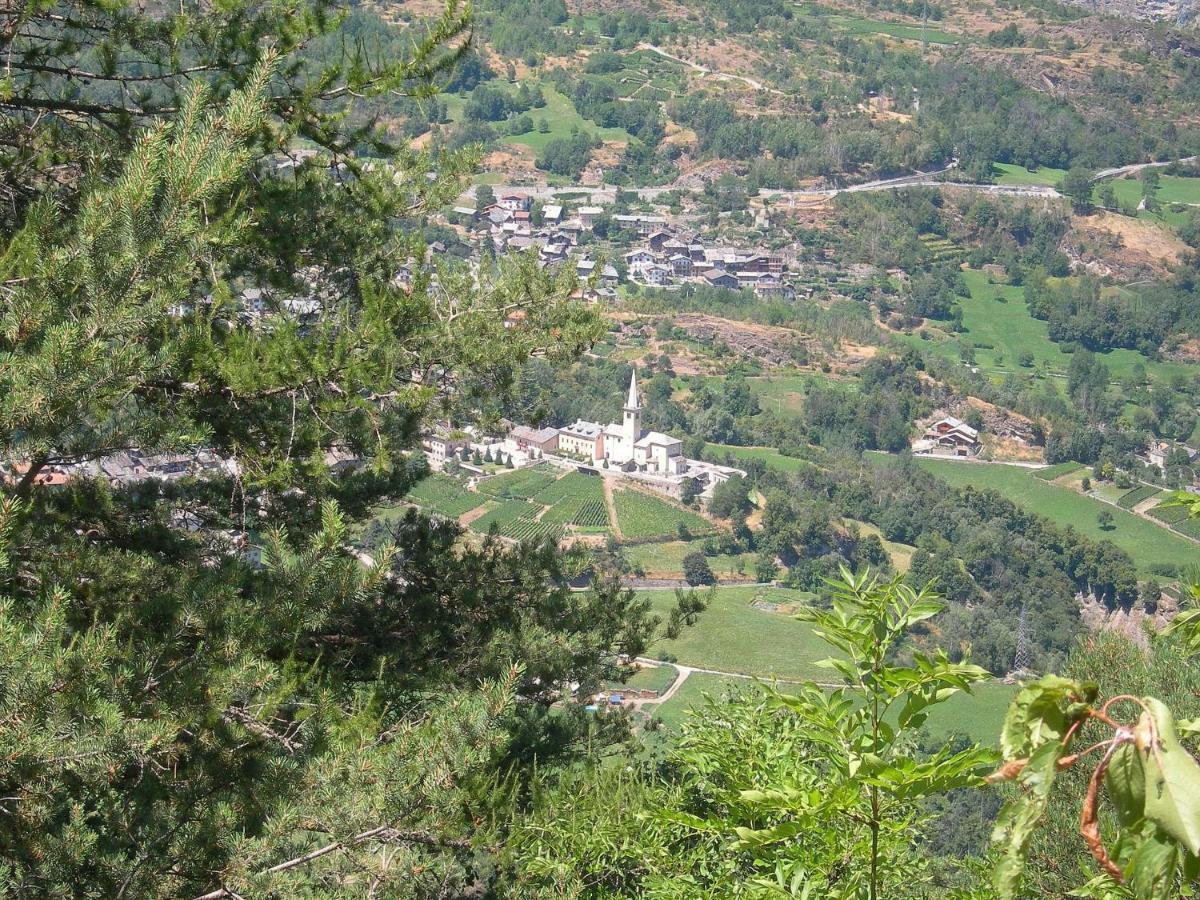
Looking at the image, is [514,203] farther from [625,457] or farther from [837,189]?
[625,457]

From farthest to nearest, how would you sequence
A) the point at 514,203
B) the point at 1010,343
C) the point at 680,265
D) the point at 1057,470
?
1. the point at 514,203
2. the point at 680,265
3. the point at 1010,343
4. the point at 1057,470

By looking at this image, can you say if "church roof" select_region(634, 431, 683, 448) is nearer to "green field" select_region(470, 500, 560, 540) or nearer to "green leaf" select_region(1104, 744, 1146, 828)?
"green field" select_region(470, 500, 560, 540)

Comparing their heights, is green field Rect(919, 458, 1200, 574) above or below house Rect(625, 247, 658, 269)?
below

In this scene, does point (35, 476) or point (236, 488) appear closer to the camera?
point (35, 476)

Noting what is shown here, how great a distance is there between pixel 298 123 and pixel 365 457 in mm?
1150

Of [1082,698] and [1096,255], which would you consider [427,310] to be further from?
[1096,255]

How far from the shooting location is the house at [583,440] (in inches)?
1289

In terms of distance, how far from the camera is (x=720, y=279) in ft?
156

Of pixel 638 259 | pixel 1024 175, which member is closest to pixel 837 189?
pixel 1024 175

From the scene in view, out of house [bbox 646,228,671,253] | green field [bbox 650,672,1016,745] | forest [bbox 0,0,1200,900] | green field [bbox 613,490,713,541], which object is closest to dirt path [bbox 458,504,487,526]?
green field [bbox 613,490,713,541]

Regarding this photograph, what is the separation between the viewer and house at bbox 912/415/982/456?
36625 millimetres

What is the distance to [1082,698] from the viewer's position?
1.02 metres

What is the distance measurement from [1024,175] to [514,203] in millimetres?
28839

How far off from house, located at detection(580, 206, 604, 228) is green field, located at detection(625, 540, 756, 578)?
2552cm
